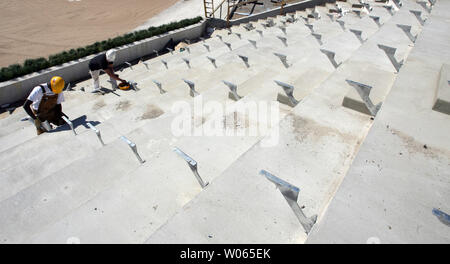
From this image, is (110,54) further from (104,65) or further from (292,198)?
(292,198)

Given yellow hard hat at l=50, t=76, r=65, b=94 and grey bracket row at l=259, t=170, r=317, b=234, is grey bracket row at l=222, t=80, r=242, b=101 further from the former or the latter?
yellow hard hat at l=50, t=76, r=65, b=94

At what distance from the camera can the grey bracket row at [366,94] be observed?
374 centimetres

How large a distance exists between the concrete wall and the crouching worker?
3.91 meters

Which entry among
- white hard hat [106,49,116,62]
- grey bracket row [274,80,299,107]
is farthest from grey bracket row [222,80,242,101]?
white hard hat [106,49,116,62]

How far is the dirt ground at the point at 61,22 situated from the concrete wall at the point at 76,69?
17.5ft

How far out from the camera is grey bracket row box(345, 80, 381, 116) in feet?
12.3

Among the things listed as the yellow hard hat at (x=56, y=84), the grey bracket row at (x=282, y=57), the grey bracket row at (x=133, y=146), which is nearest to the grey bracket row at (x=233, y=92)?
the grey bracket row at (x=282, y=57)

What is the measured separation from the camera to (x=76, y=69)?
974cm

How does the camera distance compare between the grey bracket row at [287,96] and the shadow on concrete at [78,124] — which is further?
the shadow on concrete at [78,124]

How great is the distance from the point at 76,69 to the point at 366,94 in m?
10.4

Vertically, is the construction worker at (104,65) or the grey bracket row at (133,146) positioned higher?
the construction worker at (104,65)

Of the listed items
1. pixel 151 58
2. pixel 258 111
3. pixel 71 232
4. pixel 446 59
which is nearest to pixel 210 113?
pixel 258 111

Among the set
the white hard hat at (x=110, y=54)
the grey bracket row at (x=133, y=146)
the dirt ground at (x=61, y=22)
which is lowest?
the grey bracket row at (x=133, y=146)

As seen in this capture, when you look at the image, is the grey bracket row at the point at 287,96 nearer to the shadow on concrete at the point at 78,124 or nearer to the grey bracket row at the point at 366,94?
the grey bracket row at the point at 366,94
